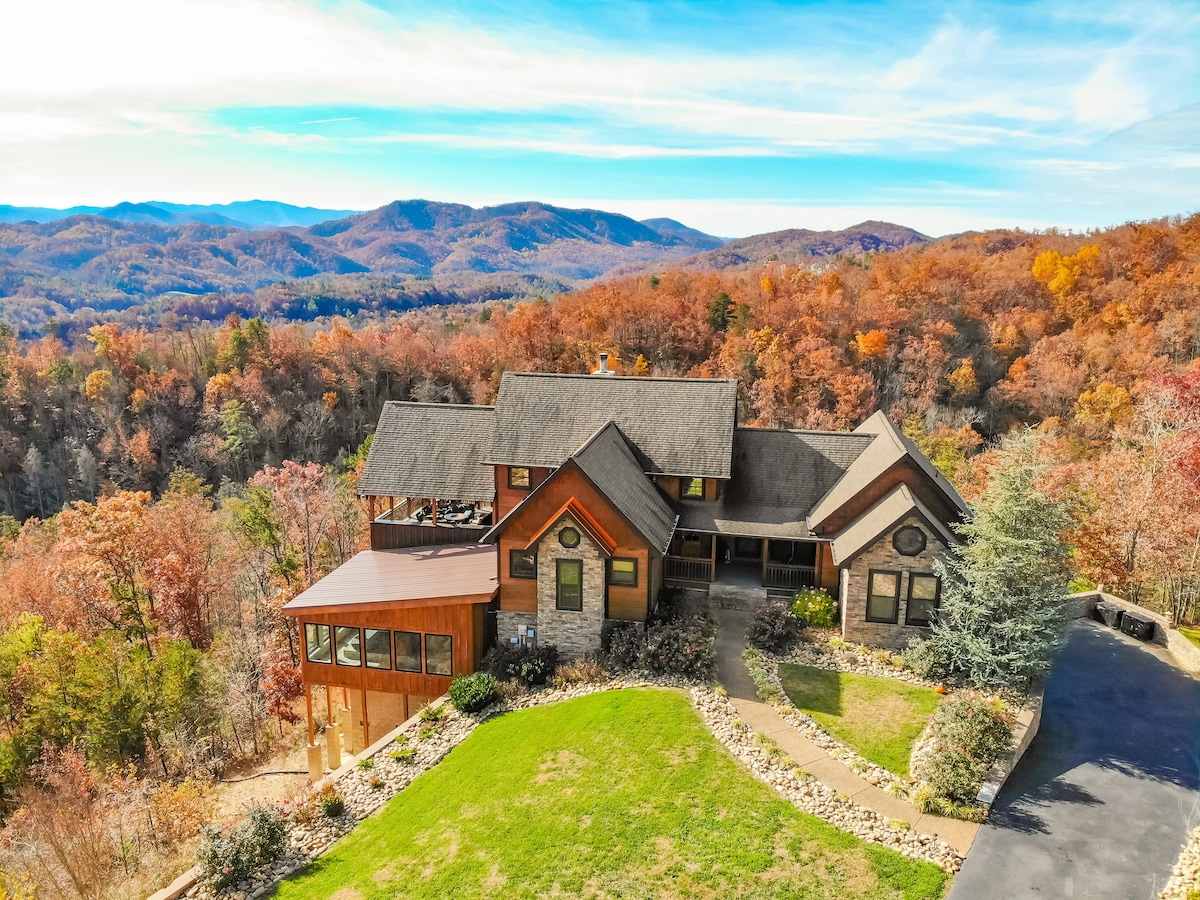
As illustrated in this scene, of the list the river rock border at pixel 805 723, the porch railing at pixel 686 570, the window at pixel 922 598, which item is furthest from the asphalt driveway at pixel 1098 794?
the porch railing at pixel 686 570

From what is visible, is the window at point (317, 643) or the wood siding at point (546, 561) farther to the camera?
the window at point (317, 643)

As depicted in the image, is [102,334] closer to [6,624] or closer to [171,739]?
[6,624]

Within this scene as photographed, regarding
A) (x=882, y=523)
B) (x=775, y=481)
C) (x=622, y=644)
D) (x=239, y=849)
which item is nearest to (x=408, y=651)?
(x=622, y=644)

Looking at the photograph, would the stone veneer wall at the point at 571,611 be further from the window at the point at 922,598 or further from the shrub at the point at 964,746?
the shrub at the point at 964,746

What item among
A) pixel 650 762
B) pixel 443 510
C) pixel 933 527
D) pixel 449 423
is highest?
pixel 449 423

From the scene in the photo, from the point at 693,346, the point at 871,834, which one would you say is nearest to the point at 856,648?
the point at 871,834

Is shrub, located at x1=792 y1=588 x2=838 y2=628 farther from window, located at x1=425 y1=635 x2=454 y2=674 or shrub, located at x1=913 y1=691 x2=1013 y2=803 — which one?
window, located at x1=425 y1=635 x2=454 y2=674

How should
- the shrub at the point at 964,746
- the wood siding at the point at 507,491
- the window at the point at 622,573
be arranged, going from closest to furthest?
the shrub at the point at 964,746 → the window at the point at 622,573 → the wood siding at the point at 507,491
